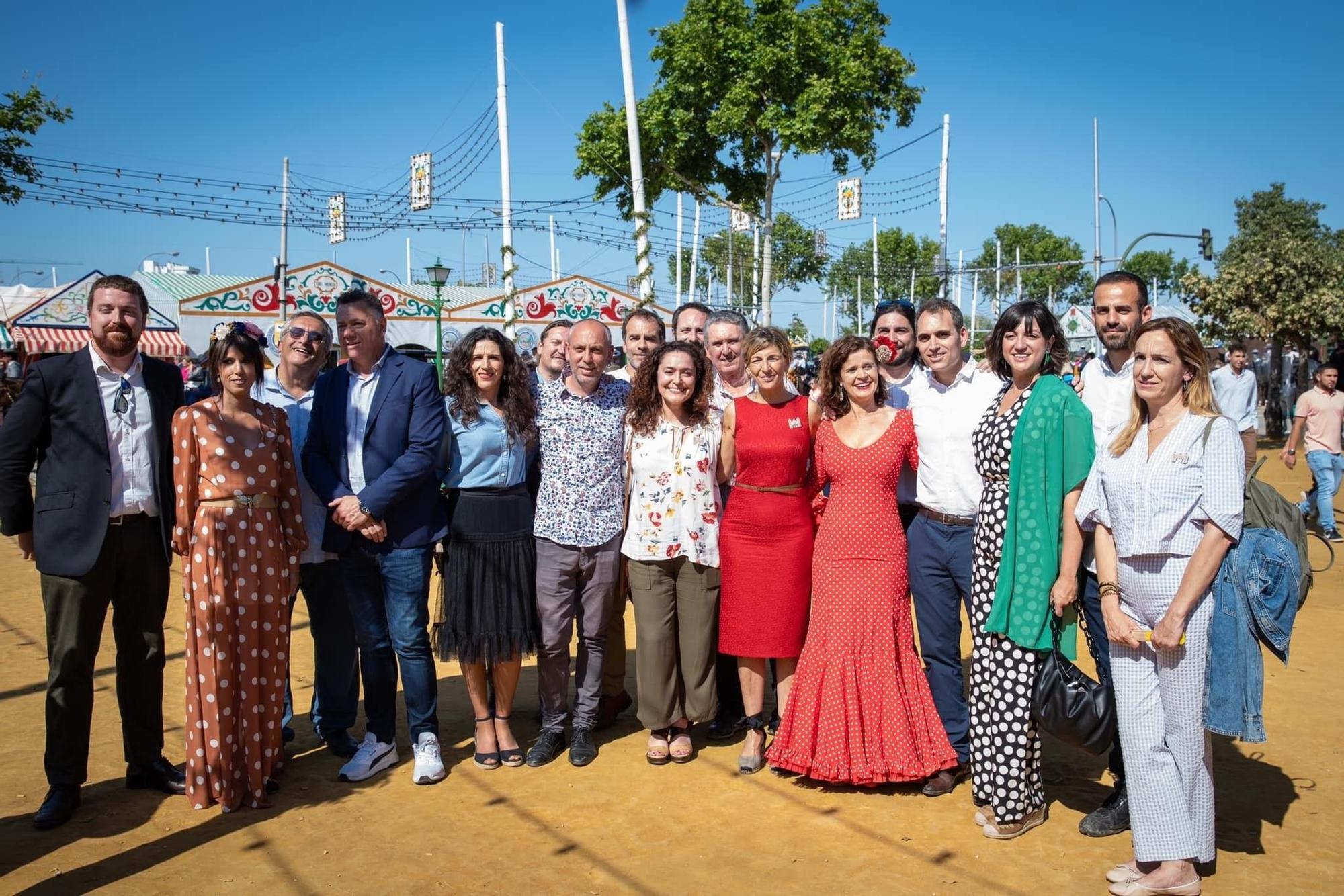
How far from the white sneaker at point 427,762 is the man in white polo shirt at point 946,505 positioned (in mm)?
2127

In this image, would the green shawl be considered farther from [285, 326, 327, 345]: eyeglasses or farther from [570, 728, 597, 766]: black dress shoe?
[285, 326, 327, 345]: eyeglasses

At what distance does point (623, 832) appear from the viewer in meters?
3.87

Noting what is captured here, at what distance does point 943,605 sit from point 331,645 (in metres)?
2.85

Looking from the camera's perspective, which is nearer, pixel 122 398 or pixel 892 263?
pixel 122 398

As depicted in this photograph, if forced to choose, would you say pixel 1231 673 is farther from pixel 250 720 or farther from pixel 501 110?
pixel 501 110

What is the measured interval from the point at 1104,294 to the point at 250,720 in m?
3.90

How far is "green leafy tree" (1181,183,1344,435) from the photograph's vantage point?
1986 cm

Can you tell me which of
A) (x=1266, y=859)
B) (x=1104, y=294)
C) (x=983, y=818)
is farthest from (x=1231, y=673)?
(x=1104, y=294)

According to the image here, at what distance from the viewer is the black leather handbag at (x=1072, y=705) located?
11.7 feet

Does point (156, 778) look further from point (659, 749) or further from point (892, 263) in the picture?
point (892, 263)

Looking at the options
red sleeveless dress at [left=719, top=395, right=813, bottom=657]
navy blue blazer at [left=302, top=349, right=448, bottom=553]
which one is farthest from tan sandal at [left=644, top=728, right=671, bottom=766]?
navy blue blazer at [left=302, top=349, right=448, bottom=553]

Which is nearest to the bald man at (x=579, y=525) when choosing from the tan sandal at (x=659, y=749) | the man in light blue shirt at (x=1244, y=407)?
the tan sandal at (x=659, y=749)

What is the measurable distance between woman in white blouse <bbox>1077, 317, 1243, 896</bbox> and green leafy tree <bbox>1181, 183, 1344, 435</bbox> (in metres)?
19.7

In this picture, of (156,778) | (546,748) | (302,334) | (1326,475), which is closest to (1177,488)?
(546,748)
